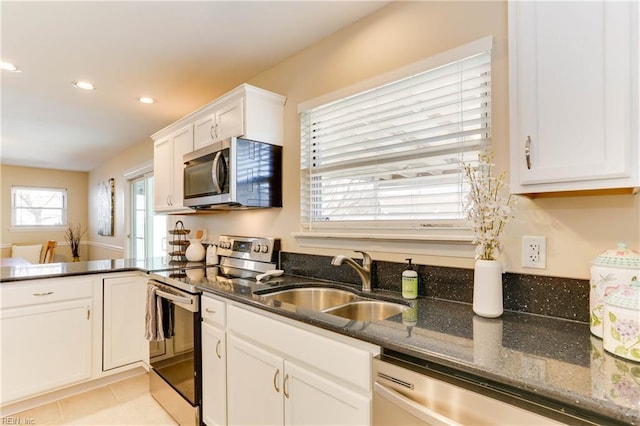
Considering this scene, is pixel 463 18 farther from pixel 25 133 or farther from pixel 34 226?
pixel 34 226

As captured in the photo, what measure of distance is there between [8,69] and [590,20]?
11.6 feet

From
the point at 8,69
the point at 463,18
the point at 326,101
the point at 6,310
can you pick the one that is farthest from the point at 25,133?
the point at 463,18

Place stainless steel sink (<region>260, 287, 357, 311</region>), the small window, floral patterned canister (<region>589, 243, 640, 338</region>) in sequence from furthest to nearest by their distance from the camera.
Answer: the small window, stainless steel sink (<region>260, 287, 357, 311</region>), floral patterned canister (<region>589, 243, 640, 338</region>)

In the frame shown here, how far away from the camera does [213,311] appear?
1831 mm

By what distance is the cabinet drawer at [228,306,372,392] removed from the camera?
3.64 feet

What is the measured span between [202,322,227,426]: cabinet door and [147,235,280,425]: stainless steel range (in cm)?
5

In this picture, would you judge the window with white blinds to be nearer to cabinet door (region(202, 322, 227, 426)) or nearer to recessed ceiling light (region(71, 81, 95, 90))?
cabinet door (region(202, 322, 227, 426))

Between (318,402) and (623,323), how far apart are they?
0.99 m

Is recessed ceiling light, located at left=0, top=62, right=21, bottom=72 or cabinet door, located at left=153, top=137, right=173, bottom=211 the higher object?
recessed ceiling light, located at left=0, top=62, right=21, bottom=72

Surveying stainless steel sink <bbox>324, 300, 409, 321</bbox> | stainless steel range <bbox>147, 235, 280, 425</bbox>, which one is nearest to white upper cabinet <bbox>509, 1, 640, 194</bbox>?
stainless steel sink <bbox>324, 300, 409, 321</bbox>

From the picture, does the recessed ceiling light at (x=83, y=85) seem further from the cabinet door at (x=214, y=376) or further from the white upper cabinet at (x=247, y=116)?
the cabinet door at (x=214, y=376)

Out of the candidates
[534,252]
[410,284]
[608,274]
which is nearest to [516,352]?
[608,274]

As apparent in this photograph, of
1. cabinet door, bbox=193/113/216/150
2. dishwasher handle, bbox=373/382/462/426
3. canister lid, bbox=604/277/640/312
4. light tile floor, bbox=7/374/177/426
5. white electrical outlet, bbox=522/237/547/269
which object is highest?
cabinet door, bbox=193/113/216/150

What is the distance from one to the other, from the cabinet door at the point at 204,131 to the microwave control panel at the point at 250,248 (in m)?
0.78
